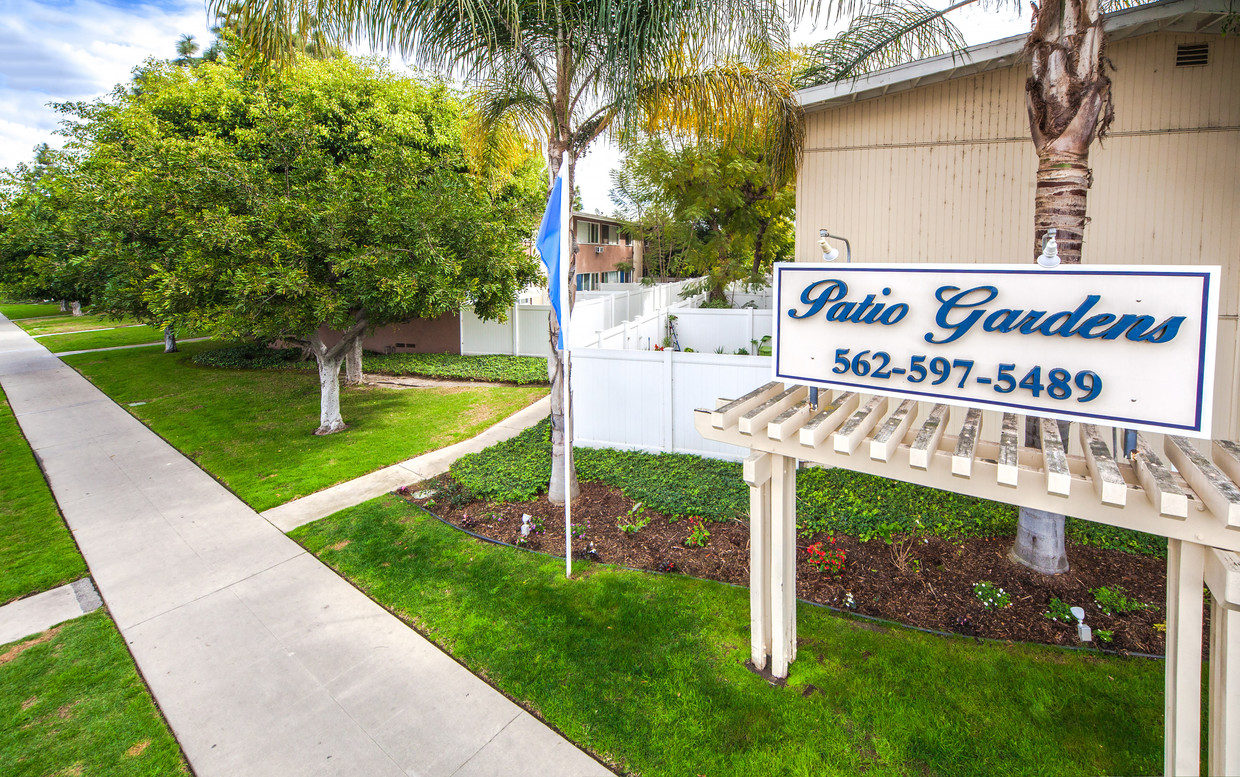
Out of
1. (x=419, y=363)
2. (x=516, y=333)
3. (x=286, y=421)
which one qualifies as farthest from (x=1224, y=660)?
(x=419, y=363)

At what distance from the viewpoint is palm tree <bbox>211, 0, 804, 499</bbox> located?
672cm

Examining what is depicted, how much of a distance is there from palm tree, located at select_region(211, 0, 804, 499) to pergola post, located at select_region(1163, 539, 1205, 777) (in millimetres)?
5550

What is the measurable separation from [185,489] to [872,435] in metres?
9.46

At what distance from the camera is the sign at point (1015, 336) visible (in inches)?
124

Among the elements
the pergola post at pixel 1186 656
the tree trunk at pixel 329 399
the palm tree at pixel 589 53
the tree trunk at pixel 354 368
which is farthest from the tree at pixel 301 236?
the pergola post at pixel 1186 656

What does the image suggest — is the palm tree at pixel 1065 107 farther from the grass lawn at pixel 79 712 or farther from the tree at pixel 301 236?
the tree at pixel 301 236

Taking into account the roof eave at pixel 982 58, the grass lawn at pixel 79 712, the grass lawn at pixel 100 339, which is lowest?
the grass lawn at pixel 79 712

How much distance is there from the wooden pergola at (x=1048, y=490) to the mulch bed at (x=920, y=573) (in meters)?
1.29

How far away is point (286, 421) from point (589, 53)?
948cm

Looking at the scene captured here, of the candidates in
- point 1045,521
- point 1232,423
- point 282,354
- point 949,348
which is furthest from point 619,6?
point 282,354

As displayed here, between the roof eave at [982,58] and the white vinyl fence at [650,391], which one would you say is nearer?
the roof eave at [982,58]

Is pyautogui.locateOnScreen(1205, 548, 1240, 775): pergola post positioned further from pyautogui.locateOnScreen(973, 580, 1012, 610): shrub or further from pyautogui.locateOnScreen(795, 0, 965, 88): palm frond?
pyautogui.locateOnScreen(795, 0, 965, 88): palm frond

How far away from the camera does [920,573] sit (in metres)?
5.79

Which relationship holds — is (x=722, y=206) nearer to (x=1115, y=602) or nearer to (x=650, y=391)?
(x=650, y=391)
